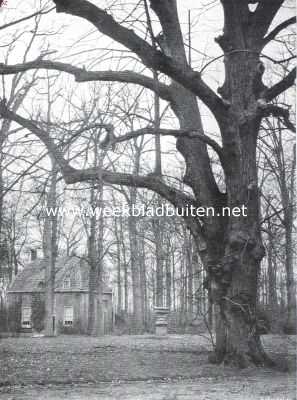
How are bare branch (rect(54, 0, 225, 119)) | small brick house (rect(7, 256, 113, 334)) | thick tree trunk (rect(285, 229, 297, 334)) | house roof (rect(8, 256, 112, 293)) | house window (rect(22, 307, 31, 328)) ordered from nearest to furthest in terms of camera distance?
1. bare branch (rect(54, 0, 225, 119))
2. thick tree trunk (rect(285, 229, 297, 334))
3. house window (rect(22, 307, 31, 328))
4. small brick house (rect(7, 256, 113, 334))
5. house roof (rect(8, 256, 112, 293))

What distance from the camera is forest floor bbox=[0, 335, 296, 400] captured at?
564 centimetres

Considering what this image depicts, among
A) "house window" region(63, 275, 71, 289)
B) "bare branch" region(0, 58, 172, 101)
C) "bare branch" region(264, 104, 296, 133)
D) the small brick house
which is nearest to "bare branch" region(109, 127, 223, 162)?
"bare branch" region(0, 58, 172, 101)

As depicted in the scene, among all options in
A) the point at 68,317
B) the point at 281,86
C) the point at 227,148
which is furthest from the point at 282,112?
the point at 68,317

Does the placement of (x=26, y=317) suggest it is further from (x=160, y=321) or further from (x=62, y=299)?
(x=160, y=321)

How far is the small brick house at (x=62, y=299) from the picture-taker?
37.1m

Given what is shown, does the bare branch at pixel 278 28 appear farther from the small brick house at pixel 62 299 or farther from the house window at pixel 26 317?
the house window at pixel 26 317

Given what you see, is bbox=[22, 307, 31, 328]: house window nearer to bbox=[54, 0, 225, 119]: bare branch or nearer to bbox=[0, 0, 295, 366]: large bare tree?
bbox=[0, 0, 295, 366]: large bare tree

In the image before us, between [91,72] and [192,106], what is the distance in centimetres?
198

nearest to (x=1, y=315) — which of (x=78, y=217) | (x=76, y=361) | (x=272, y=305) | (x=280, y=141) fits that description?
(x=78, y=217)

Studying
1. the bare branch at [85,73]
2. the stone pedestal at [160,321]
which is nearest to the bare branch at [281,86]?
the bare branch at [85,73]

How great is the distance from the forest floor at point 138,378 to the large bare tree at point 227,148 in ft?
2.58

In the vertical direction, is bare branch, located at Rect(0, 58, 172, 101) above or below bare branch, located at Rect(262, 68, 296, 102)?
above

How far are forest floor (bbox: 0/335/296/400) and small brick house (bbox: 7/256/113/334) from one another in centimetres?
2840

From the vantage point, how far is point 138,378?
271 inches
